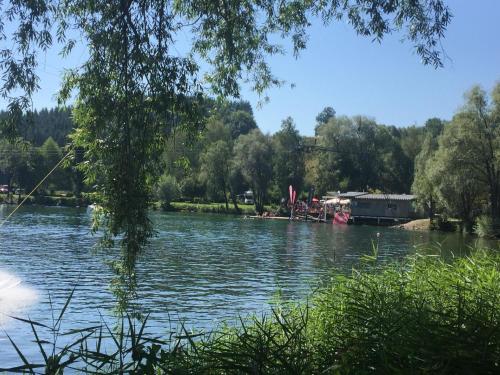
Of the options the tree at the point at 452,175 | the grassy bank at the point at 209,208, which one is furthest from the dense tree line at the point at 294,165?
the tree at the point at 452,175

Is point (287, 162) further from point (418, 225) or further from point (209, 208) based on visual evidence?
point (418, 225)

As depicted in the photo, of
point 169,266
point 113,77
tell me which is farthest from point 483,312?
point 169,266

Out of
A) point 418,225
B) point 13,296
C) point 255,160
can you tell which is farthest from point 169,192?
point 13,296

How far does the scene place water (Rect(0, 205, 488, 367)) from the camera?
1335 centimetres

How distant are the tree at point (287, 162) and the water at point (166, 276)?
44.9m

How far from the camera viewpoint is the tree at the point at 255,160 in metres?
80.5

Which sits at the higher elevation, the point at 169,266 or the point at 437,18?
the point at 437,18

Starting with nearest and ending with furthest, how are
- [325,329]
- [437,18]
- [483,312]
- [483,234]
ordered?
[483,312], [325,329], [437,18], [483,234]

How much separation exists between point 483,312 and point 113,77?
512 centimetres

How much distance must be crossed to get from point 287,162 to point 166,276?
62929 mm

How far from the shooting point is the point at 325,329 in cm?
705

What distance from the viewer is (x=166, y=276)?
68.1 ft

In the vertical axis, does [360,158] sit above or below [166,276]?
above

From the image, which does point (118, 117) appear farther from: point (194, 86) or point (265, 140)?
point (265, 140)
